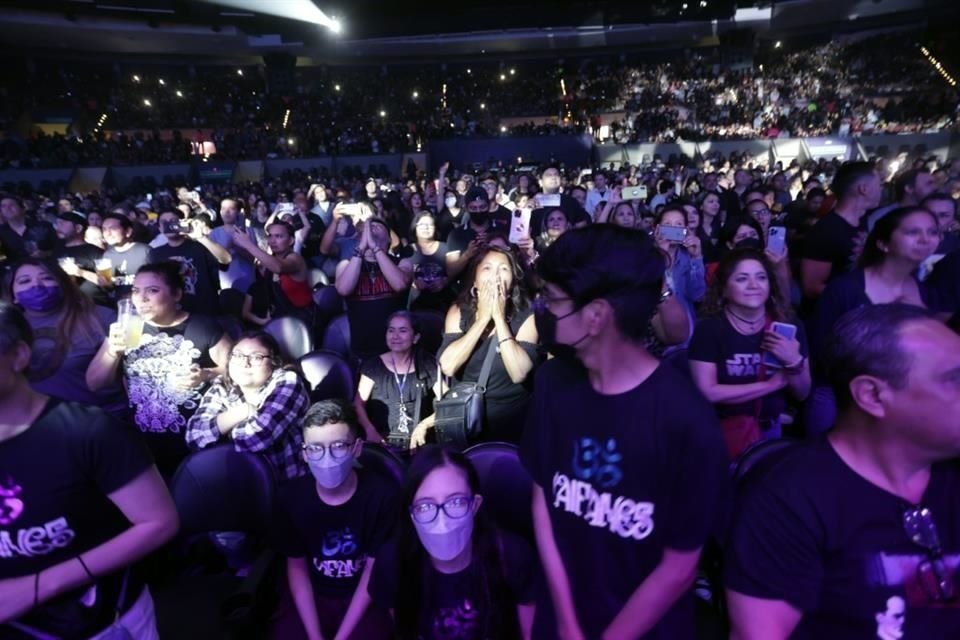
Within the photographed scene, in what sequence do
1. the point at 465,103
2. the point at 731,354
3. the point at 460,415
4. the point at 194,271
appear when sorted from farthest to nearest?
1. the point at 465,103
2. the point at 194,271
3. the point at 460,415
4. the point at 731,354

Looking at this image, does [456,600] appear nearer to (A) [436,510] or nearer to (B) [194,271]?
(A) [436,510]

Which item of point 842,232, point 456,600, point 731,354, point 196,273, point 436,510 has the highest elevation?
point 196,273

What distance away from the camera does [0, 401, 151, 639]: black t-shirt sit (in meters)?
1.49

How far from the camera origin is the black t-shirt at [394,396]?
127 inches

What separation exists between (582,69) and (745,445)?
94.9ft

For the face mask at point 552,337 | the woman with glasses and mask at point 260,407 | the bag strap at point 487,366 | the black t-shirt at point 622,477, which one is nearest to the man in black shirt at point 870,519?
the black t-shirt at point 622,477

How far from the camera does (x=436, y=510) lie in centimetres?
188

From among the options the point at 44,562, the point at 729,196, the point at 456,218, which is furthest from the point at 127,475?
the point at 729,196

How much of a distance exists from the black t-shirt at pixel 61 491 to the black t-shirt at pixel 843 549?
5.29 ft

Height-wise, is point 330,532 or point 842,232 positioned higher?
point 842,232

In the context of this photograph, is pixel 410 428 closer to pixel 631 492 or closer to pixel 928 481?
pixel 631 492

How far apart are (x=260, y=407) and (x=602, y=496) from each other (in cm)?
186

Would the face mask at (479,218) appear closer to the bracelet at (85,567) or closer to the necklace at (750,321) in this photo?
the necklace at (750,321)

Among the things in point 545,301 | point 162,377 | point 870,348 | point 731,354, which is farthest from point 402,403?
point 870,348
